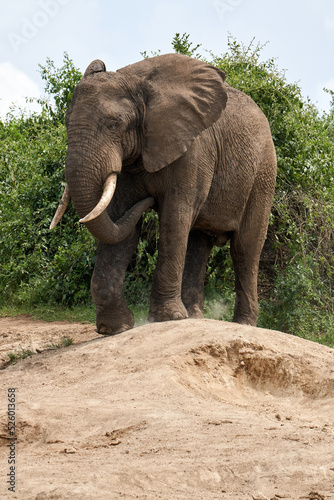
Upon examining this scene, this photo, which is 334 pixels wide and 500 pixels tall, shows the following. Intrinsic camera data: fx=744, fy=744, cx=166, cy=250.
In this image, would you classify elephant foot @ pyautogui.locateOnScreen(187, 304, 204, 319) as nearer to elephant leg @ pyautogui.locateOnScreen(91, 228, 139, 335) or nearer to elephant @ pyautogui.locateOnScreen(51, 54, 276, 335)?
elephant @ pyautogui.locateOnScreen(51, 54, 276, 335)

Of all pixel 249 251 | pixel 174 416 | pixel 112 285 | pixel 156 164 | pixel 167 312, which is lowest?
pixel 174 416

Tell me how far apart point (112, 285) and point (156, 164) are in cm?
124

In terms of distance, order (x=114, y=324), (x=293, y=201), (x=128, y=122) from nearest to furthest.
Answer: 1. (x=128, y=122)
2. (x=114, y=324)
3. (x=293, y=201)

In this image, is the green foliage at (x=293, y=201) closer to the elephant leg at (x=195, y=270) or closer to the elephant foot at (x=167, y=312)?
the elephant leg at (x=195, y=270)

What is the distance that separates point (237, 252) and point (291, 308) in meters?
2.20

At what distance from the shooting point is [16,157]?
1502cm

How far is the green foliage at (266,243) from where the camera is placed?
417 inches

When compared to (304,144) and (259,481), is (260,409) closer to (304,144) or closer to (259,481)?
(259,481)

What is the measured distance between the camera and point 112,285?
23.7 ft

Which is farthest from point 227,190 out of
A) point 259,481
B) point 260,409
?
point 259,481

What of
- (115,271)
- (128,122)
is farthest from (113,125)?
(115,271)

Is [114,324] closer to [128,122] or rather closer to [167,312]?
[167,312]

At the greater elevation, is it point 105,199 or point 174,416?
point 105,199

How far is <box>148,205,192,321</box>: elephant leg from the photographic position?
23.8ft
